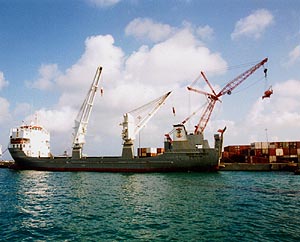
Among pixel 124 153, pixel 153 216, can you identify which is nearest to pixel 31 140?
pixel 124 153

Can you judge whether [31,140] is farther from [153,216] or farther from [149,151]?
[153,216]

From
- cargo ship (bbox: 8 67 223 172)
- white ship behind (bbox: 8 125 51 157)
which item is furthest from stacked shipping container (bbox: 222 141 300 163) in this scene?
white ship behind (bbox: 8 125 51 157)

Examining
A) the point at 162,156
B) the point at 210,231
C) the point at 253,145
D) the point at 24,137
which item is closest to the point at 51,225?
the point at 210,231

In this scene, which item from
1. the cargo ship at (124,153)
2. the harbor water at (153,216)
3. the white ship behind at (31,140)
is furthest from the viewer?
the white ship behind at (31,140)

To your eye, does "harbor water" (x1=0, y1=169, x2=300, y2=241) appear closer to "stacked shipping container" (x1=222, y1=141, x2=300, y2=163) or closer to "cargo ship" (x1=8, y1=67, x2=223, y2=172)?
"cargo ship" (x1=8, y1=67, x2=223, y2=172)

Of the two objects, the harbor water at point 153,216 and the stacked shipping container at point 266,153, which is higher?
the stacked shipping container at point 266,153

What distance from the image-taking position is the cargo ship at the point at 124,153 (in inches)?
2330

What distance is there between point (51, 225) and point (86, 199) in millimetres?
9775

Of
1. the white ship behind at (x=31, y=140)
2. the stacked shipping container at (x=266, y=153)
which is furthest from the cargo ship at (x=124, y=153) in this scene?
the stacked shipping container at (x=266, y=153)

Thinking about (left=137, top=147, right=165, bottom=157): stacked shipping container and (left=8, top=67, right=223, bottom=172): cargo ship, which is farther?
(left=137, top=147, right=165, bottom=157): stacked shipping container

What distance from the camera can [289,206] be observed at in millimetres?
24203

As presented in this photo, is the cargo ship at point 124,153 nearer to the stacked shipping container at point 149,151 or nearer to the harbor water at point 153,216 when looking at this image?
the stacked shipping container at point 149,151

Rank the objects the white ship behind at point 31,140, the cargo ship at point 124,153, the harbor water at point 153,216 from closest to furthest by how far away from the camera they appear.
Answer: the harbor water at point 153,216, the cargo ship at point 124,153, the white ship behind at point 31,140

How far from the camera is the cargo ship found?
59188mm
